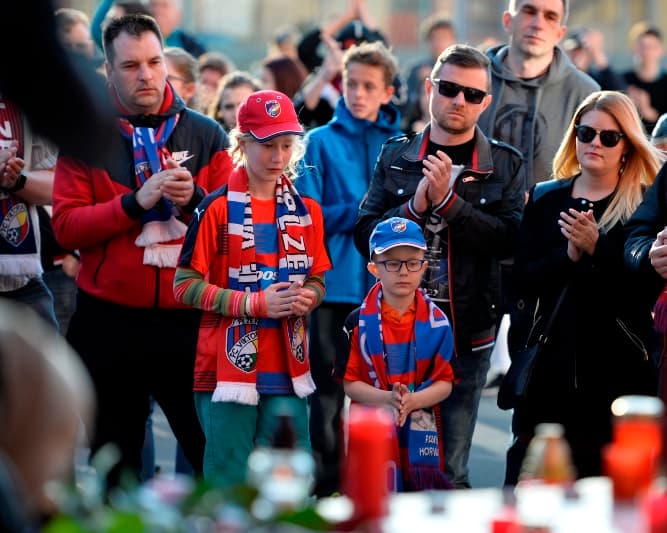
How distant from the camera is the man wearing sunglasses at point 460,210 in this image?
18.0 feet

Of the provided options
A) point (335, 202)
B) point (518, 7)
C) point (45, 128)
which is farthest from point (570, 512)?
point (518, 7)

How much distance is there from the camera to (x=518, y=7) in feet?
22.1

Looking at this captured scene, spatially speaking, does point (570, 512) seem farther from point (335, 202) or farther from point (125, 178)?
point (335, 202)

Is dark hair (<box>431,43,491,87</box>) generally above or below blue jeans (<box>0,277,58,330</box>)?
above

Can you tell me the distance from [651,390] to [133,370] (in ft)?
6.28

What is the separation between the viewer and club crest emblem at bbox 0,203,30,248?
18.0 feet

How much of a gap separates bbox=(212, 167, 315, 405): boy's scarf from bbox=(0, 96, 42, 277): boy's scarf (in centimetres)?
85

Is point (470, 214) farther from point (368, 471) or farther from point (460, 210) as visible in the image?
point (368, 471)

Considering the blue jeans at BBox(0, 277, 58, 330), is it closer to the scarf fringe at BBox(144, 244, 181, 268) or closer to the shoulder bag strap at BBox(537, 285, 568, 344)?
the scarf fringe at BBox(144, 244, 181, 268)

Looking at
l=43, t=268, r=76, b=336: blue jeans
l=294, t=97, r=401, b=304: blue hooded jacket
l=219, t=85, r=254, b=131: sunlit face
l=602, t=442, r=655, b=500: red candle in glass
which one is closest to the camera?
l=602, t=442, r=655, b=500: red candle in glass

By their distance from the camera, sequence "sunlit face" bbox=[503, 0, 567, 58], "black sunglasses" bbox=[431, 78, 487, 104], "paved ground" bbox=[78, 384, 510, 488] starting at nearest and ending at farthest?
"black sunglasses" bbox=[431, 78, 487, 104] → "sunlit face" bbox=[503, 0, 567, 58] → "paved ground" bbox=[78, 384, 510, 488]

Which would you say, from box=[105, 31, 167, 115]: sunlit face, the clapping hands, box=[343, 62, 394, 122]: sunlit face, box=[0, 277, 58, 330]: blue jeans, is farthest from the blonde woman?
box=[0, 277, 58, 330]: blue jeans

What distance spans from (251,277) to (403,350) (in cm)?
61

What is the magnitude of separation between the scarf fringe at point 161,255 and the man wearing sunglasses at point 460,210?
0.80 meters
